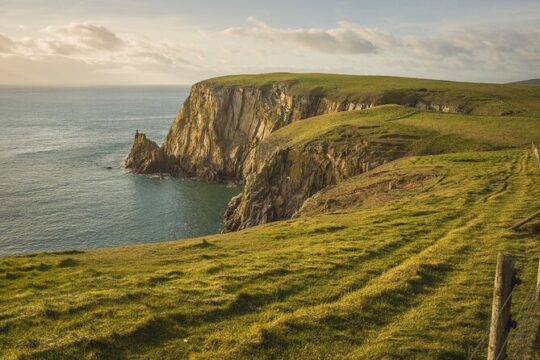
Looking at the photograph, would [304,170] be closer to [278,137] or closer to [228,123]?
[278,137]

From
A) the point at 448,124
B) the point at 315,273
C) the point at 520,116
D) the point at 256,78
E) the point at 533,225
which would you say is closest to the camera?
the point at 315,273

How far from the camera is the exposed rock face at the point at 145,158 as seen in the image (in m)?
118

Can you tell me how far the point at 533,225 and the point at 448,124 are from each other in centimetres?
4470

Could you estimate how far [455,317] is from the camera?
60.8 feet

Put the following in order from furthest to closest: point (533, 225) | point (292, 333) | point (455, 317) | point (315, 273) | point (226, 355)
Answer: point (533, 225) → point (315, 273) → point (455, 317) → point (292, 333) → point (226, 355)

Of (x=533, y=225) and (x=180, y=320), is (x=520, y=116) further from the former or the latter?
(x=180, y=320)

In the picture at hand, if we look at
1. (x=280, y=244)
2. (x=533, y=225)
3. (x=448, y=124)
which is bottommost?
(x=280, y=244)

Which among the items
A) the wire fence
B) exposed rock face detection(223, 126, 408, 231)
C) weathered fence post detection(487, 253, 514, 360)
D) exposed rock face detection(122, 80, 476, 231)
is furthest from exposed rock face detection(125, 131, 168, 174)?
weathered fence post detection(487, 253, 514, 360)

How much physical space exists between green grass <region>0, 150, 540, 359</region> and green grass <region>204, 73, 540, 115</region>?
59.3 m

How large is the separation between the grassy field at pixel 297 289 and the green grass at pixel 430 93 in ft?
179

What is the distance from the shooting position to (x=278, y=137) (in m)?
90.6

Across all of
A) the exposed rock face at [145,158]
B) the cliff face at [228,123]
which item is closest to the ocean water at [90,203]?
the exposed rock face at [145,158]

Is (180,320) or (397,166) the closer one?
(180,320)

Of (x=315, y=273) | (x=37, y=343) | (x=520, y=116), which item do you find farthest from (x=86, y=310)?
(x=520, y=116)
